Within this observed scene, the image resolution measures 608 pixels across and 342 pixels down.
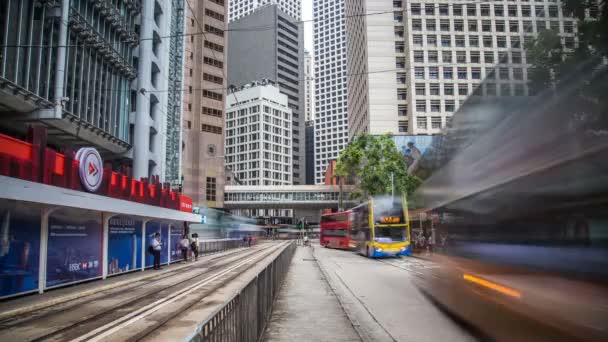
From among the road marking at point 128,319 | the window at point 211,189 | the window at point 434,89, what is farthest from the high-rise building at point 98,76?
the window at point 434,89

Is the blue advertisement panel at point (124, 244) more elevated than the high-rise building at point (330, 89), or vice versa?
the high-rise building at point (330, 89)

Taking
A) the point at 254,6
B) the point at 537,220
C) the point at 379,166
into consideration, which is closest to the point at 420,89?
the point at 379,166

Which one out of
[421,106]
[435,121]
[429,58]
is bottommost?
[435,121]

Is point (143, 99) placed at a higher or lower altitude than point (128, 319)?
higher

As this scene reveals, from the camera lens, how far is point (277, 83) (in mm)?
147000

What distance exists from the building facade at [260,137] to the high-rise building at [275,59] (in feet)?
38.7

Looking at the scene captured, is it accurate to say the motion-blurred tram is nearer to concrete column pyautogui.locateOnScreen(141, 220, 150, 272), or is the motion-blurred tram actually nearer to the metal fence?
the metal fence

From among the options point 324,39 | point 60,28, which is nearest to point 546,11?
point 60,28

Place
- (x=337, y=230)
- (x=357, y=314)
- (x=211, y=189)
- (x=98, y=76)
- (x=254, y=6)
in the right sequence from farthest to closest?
(x=254, y=6), (x=211, y=189), (x=337, y=230), (x=98, y=76), (x=357, y=314)

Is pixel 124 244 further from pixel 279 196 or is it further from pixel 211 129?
pixel 279 196

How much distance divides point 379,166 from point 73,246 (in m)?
31.4

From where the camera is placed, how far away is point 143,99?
38.3 metres

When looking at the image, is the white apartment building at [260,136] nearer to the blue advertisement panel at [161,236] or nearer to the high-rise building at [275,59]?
the high-rise building at [275,59]

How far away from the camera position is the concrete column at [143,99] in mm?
37469
